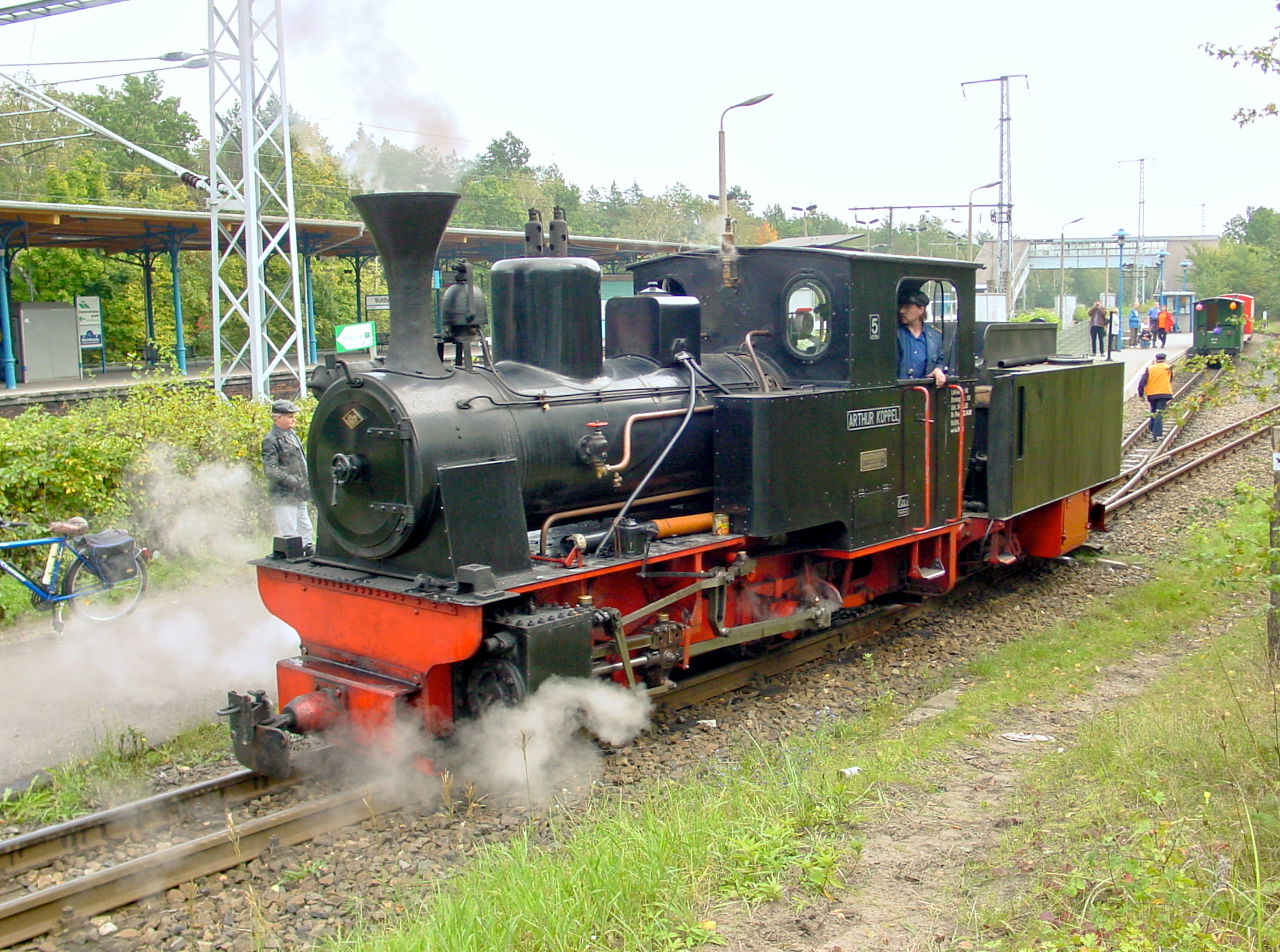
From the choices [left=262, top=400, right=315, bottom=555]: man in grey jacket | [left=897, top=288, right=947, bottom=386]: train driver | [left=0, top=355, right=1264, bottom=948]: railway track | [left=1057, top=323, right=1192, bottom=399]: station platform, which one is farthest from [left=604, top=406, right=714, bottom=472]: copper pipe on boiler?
[left=1057, top=323, right=1192, bottom=399]: station platform

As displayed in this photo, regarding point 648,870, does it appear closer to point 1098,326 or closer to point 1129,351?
point 1098,326

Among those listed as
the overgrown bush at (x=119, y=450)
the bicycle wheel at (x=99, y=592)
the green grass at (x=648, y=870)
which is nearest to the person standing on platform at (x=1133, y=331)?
the overgrown bush at (x=119, y=450)

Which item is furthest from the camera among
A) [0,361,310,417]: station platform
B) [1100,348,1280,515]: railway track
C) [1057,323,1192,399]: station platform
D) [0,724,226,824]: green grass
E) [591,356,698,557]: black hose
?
[1057,323,1192,399]: station platform

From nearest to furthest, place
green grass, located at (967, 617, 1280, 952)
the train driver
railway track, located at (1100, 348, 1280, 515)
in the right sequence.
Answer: green grass, located at (967, 617, 1280, 952)
the train driver
railway track, located at (1100, 348, 1280, 515)

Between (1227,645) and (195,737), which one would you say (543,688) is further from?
(1227,645)

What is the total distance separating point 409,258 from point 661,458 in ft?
5.69

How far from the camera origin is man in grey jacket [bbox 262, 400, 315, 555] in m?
8.55

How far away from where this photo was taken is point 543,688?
493cm

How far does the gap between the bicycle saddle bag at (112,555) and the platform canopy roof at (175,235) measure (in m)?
11.0

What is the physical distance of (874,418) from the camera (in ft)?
22.7

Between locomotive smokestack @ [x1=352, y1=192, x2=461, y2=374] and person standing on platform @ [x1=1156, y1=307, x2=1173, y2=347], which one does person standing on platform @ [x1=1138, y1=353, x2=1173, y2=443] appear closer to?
locomotive smokestack @ [x1=352, y1=192, x2=461, y2=374]

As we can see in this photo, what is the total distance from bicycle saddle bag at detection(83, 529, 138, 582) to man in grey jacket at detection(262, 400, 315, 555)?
3.67 ft

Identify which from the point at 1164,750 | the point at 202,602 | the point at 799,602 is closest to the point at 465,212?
the point at 202,602

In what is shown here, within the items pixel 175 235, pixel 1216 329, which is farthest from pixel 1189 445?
pixel 175 235
